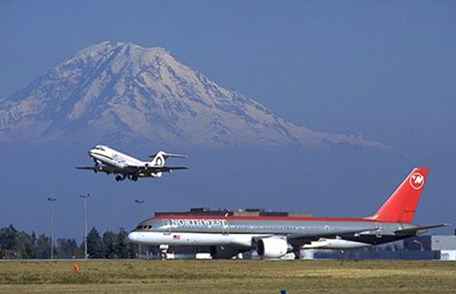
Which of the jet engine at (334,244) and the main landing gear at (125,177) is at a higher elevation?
the main landing gear at (125,177)

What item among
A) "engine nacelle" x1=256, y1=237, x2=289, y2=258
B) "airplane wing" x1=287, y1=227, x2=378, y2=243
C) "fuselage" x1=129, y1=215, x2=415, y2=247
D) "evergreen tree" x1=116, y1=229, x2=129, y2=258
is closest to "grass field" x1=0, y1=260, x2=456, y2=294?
"engine nacelle" x1=256, y1=237, x2=289, y2=258

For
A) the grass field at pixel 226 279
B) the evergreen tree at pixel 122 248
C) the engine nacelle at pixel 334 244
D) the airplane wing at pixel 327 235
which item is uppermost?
the evergreen tree at pixel 122 248

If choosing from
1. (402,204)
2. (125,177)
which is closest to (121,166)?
(125,177)

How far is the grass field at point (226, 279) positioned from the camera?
56.8m

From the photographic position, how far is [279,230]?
381ft

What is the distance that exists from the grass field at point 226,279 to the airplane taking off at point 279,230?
25309 mm

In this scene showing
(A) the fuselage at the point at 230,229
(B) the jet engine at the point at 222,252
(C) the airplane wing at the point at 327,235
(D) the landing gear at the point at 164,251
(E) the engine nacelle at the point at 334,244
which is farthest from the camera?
(E) the engine nacelle at the point at 334,244

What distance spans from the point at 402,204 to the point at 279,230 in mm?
15039

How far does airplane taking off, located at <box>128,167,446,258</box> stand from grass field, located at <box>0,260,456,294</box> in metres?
25.3

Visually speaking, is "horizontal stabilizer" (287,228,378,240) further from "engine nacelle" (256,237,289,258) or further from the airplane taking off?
"engine nacelle" (256,237,289,258)

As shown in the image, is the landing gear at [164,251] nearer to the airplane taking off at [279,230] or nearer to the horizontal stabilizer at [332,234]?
the airplane taking off at [279,230]

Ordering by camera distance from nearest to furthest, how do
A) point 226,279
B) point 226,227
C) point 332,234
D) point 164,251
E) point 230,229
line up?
point 226,279 < point 226,227 < point 230,229 < point 164,251 < point 332,234

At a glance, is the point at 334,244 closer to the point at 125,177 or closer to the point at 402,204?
the point at 402,204

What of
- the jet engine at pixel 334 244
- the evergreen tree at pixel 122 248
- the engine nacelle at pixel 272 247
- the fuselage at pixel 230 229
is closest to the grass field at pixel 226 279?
the engine nacelle at pixel 272 247
